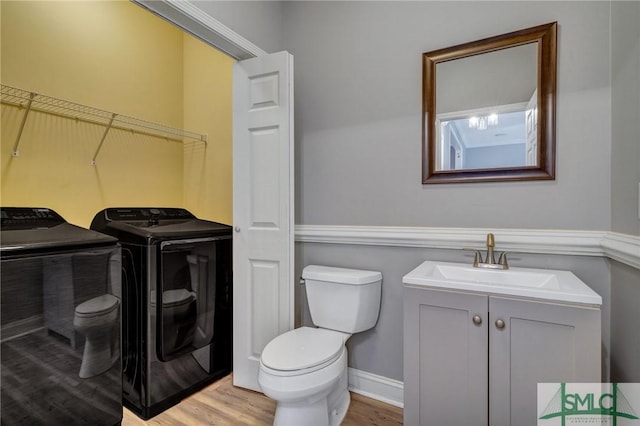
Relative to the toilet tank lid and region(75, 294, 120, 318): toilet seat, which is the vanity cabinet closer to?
the toilet tank lid

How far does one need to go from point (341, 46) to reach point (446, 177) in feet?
3.48

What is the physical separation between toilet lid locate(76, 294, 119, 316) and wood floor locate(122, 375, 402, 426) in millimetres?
674

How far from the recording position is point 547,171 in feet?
4.90

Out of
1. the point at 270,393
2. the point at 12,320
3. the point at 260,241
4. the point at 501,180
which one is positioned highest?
the point at 501,180

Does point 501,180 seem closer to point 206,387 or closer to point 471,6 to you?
point 471,6

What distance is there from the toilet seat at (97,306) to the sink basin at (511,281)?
1.38 meters

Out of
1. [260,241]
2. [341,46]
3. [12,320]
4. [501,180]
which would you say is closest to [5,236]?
[12,320]

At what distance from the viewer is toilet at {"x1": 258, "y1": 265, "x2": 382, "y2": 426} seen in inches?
54.3

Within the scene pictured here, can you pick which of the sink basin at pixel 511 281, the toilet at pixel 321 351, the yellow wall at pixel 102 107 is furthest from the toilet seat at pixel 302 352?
the yellow wall at pixel 102 107

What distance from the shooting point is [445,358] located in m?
1.28

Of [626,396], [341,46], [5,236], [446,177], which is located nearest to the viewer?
[626,396]

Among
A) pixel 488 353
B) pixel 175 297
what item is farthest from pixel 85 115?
pixel 488 353

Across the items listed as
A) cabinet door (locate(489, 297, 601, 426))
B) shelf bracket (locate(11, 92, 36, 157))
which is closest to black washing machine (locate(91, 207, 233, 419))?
shelf bracket (locate(11, 92, 36, 157))

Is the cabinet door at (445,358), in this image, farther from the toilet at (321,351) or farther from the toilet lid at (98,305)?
the toilet lid at (98,305)
